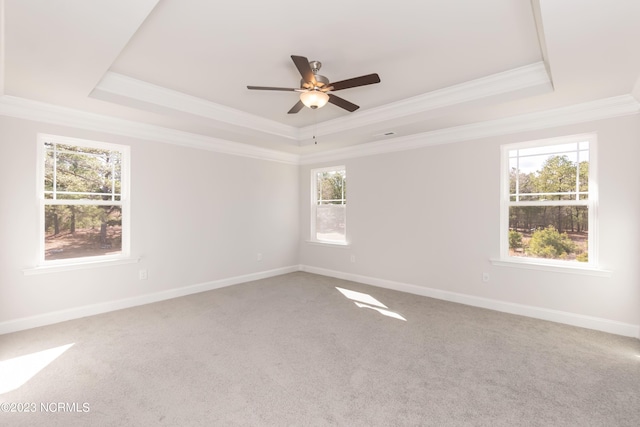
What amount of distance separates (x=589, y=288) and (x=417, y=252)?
199 centimetres

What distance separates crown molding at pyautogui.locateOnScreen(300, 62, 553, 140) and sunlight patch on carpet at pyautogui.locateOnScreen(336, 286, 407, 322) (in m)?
2.52

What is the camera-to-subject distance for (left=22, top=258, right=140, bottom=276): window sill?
3.31 m

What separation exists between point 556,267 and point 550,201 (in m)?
0.77

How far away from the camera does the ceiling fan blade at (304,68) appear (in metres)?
2.29

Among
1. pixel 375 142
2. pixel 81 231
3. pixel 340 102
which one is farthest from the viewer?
pixel 375 142

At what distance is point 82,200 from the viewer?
3.65 metres

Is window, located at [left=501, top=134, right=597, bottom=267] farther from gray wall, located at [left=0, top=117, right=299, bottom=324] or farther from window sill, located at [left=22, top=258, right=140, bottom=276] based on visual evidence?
window sill, located at [left=22, top=258, right=140, bottom=276]

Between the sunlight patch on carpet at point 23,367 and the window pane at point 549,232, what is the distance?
5003 millimetres

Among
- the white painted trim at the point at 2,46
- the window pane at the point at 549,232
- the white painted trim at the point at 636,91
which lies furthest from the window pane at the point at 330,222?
the white painted trim at the point at 2,46

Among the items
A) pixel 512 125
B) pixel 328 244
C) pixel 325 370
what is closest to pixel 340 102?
pixel 512 125

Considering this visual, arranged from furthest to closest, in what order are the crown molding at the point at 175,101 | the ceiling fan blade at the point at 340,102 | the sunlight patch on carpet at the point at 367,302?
the sunlight patch on carpet at the point at 367,302 → the crown molding at the point at 175,101 → the ceiling fan blade at the point at 340,102

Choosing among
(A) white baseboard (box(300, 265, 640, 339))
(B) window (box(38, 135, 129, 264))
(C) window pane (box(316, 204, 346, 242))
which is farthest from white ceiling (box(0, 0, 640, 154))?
(A) white baseboard (box(300, 265, 640, 339))

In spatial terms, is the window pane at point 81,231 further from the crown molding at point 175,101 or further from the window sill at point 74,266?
the crown molding at point 175,101

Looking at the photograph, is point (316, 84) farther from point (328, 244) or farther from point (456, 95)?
point (328, 244)
